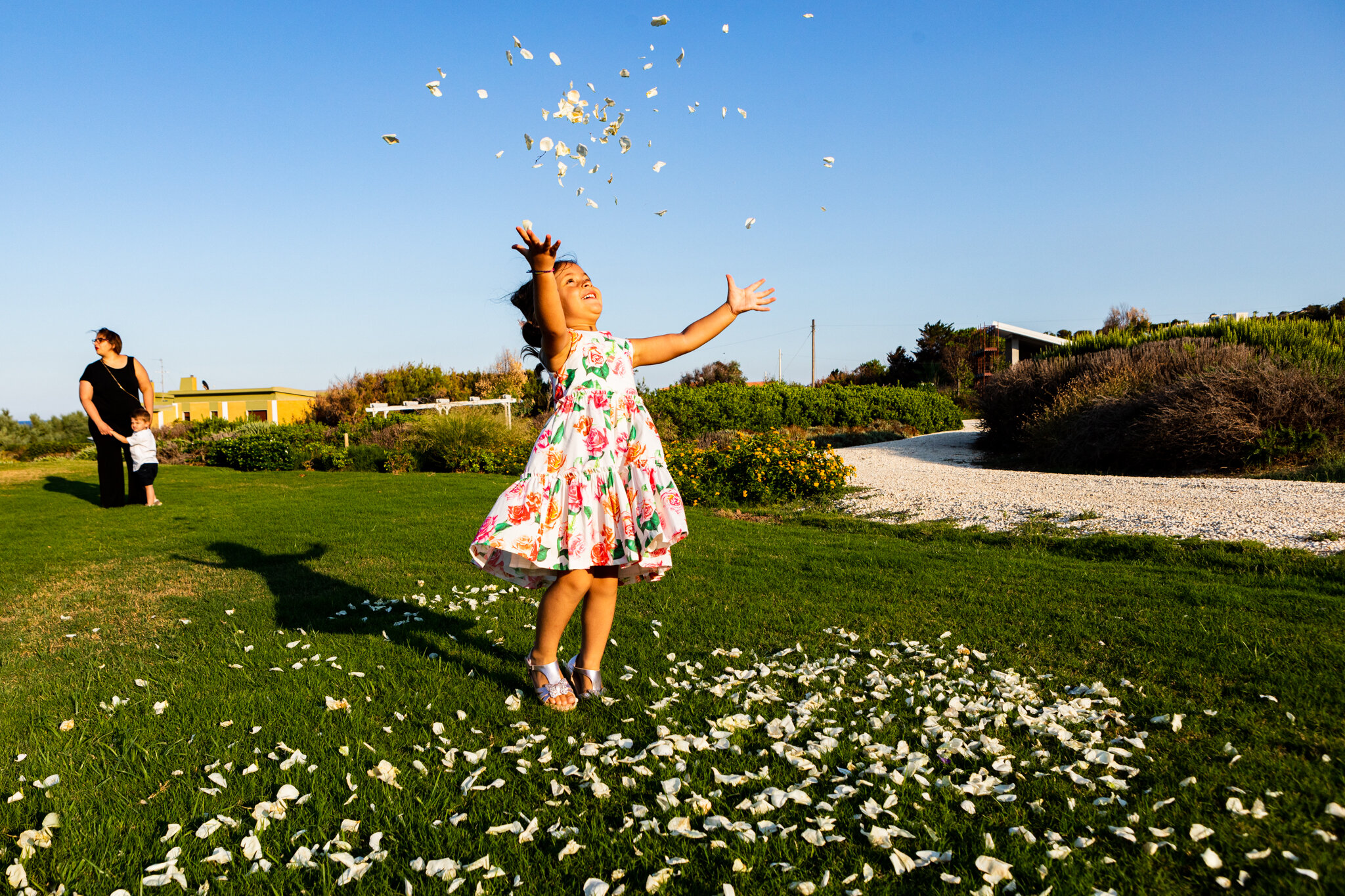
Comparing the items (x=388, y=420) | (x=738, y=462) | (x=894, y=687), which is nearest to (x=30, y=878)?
(x=894, y=687)

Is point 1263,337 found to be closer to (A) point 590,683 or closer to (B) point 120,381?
(A) point 590,683

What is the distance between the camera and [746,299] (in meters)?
3.88

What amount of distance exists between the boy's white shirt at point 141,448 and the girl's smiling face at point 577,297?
8468 millimetres

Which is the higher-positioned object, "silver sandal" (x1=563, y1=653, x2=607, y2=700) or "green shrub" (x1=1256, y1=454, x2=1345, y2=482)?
"green shrub" (x1=1256, y1=454, x2=1345, y2=482)

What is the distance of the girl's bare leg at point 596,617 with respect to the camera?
334 cm

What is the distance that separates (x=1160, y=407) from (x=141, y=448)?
13868mm

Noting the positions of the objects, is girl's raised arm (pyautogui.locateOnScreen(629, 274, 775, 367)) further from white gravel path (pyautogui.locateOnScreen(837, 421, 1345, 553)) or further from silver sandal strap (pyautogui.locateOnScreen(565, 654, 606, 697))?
white gravel path (pyautogui.locateOnScreen(837, 421, 1345, 553))

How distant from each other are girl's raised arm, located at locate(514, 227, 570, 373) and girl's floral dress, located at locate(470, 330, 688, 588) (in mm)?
66

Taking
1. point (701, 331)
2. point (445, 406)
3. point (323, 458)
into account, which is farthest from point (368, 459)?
point (701, 331)

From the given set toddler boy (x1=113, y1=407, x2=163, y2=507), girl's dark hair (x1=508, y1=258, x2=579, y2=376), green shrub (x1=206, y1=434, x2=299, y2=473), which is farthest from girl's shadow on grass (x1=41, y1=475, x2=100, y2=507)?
girl's dark hair (x1=508, y1=258, x2=579, y2=376)

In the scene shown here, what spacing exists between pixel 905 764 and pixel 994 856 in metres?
0.54

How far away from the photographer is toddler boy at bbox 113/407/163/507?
9.30 metres

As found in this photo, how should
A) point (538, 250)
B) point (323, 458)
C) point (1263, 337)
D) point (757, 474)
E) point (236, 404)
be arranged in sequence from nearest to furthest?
point (538, 250)
point (757, 474)
point (1263, 337)
point (323, 458)
point (236, 404)

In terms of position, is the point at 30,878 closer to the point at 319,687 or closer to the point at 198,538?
the point at 319,687
